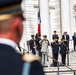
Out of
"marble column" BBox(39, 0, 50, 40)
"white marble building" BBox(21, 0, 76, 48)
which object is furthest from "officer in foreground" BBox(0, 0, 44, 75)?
"marble column" BBox(39, 0, 50, 40)

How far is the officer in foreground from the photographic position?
1805mm

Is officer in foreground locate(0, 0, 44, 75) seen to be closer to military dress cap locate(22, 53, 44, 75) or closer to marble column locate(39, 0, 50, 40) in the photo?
military dress cap locate(22, 53, 44, 75)

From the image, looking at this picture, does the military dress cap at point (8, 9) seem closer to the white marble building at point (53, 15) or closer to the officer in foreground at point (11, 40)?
the officer in foreground at point (11, 40)

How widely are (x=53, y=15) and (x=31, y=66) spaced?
109 feet

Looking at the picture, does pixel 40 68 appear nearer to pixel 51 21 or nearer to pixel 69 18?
pixel 69 18

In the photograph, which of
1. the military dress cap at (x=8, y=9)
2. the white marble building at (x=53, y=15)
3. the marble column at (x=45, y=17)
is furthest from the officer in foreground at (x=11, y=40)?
the marble column at (x=45, y=17)

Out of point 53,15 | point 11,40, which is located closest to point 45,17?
point 53,15

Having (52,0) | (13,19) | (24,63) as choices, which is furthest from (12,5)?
(52,0)

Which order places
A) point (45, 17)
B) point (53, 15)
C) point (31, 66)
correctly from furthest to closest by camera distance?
point (53, 15)
point (45, 17)
point (31, 66)

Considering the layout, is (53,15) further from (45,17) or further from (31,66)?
(31,66)

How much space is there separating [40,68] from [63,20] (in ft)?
101

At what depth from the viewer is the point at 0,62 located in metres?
1.82

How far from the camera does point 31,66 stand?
1828mm

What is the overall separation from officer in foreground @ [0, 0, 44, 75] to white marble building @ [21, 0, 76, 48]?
93.3ft
